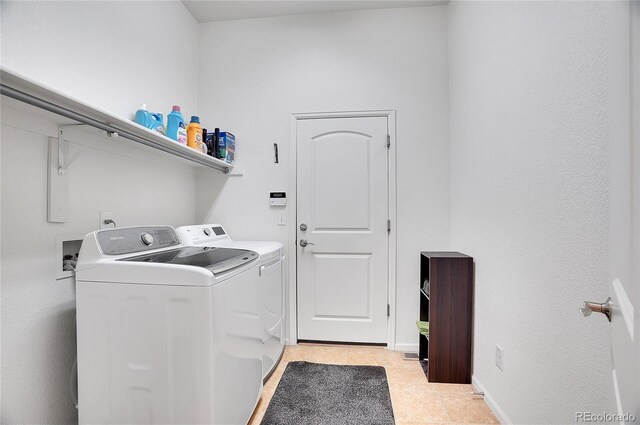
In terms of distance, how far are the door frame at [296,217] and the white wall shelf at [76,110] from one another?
895mm

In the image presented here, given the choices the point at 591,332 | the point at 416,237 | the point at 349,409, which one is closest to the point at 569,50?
the point at 591,332

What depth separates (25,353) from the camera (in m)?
1.09

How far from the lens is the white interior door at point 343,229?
2.29 meters

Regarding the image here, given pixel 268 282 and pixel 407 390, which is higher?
pixel 268 282

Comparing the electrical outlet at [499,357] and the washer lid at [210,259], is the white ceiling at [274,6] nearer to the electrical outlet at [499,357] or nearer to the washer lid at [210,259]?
the washer lid at [210,259]

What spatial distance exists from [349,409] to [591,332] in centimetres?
122

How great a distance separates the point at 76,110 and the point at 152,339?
3.22 ft

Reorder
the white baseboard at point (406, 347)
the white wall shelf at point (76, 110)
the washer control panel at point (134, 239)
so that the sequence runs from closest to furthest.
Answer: the white wall shelf at point (76, 110), the washer control panel at point (134, 239), the white baseboard at point (406, 347)

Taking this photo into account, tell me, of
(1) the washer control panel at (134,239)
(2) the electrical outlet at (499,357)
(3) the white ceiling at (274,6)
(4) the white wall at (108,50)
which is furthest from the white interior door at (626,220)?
(3) the white ceiling at (274,6)

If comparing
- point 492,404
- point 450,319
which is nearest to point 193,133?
point 450,319

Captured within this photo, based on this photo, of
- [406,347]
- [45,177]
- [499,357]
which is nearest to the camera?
[45,177]

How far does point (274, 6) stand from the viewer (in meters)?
2.29

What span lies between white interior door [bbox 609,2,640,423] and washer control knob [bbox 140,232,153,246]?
175 cm

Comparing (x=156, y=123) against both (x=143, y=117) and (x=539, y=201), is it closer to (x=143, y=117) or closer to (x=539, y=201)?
(x=143, y=117)
